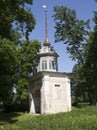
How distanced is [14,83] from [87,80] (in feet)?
36.5

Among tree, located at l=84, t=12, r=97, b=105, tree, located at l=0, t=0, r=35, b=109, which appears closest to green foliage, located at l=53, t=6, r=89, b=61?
tree, located at l=84, t=12, r=97, b=105

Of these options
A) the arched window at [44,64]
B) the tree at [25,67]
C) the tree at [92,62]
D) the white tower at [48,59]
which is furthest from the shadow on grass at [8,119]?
the tree at [92,62]

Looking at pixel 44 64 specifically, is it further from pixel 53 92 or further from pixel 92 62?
pixel 92 62

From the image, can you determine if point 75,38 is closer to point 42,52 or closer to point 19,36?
point 42,52

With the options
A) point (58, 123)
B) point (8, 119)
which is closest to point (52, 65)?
point (8, 119)

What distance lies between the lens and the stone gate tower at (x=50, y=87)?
36469 millimetres

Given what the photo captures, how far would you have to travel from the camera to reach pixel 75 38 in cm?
3997

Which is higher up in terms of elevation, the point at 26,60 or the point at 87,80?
the point at 26,60

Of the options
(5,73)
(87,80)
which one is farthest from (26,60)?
(5,73)

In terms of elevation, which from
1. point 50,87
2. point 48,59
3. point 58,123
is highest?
point 48,59

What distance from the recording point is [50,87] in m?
37.0

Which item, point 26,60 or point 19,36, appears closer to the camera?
point 19,36

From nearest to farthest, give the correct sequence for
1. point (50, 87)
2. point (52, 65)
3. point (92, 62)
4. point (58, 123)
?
point (58, 123)
point (50, 87)
point (52, 65)
point (92, 62)

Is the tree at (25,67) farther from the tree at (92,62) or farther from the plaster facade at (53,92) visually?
the tree at (92,62)
